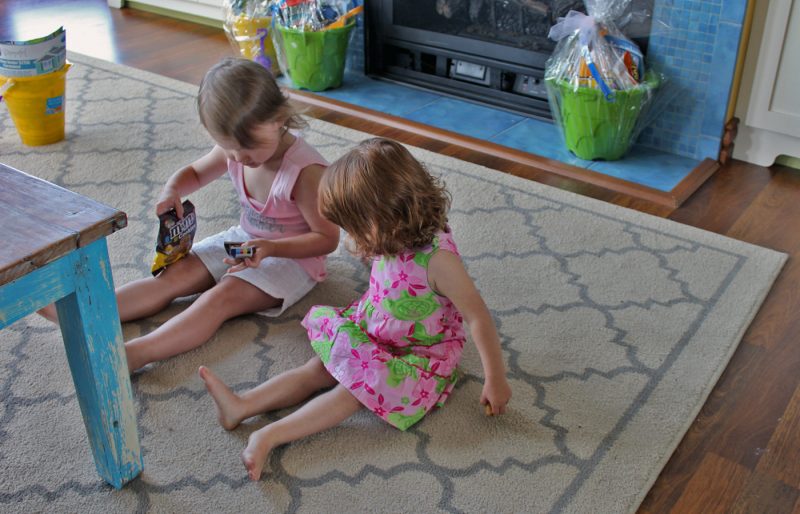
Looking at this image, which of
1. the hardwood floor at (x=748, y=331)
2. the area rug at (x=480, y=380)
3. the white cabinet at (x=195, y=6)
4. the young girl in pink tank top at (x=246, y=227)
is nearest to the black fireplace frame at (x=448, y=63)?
the hardwood floor at (x=748, y=331)

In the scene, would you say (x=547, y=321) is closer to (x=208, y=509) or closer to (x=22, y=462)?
(x=208, y=509)

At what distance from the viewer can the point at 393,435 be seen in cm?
139

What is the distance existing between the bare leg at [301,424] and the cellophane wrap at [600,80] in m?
1.20

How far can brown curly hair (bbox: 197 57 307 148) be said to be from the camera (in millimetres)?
1484

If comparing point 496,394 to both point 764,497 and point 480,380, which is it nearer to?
point 480,380

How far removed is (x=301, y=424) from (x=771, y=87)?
157 centimetres

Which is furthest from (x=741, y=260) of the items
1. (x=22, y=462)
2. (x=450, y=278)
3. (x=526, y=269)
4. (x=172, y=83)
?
(x=172, y=83)

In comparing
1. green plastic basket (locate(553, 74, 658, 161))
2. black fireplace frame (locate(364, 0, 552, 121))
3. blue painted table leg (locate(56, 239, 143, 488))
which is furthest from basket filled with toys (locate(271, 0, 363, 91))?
blue painted table leg (locate(56, 239, 143, 488))

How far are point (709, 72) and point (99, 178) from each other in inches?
64.5

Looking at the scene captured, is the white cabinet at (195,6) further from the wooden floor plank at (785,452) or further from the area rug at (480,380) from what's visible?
the wooden floor plank at (785,452)

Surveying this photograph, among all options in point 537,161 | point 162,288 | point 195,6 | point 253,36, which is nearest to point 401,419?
point 162,288

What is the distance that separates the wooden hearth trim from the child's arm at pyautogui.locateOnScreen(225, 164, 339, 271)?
2.98ft

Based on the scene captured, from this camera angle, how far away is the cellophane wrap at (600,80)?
2.21 m

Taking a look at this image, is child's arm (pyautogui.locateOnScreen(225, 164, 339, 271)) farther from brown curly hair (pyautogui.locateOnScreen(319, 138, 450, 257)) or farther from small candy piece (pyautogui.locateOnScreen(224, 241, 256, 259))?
brown curly hair (pyautogui.locateOnScreen(319, 138, 450, 257))
